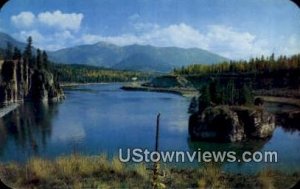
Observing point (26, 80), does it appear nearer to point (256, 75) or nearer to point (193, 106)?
point (193, 106)

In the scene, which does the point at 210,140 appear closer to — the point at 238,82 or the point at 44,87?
the point at 238,82

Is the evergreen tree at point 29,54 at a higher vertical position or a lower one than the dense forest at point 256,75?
higher

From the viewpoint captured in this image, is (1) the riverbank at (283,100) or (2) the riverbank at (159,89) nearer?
(1) the riverbank at (283,100)

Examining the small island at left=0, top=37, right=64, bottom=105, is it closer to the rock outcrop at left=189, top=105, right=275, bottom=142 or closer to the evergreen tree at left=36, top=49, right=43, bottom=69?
the evergreen tree at left=36, top=49, right=43, bottom=69

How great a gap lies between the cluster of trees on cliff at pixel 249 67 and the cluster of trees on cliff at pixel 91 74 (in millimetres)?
407

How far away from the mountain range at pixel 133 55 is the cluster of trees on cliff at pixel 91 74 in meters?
0.05

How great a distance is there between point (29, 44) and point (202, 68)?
136 centimetres

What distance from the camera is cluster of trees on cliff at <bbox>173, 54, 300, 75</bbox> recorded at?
17.5 feet

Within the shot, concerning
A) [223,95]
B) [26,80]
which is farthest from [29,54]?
[223,95]

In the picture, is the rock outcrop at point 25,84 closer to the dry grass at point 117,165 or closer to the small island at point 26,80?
the small island at point 26,80

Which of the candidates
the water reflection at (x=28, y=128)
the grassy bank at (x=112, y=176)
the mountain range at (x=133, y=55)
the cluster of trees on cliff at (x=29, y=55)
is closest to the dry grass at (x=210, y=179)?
the grassy bank at (x=112, y=176)

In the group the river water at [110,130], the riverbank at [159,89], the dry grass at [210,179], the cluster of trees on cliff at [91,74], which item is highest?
the cluster of trees on cliff at [91,74]

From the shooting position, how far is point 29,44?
5.34 meters

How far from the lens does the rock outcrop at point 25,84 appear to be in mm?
5488
